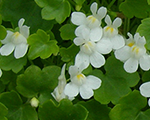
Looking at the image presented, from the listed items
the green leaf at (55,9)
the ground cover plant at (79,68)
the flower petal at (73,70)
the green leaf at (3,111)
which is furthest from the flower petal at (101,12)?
the green leaf at (3,111)

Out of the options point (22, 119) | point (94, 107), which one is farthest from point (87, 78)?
point (22, 119)

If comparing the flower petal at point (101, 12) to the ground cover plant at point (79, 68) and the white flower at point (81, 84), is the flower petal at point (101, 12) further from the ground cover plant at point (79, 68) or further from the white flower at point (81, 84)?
the white flower at point (81, 84)

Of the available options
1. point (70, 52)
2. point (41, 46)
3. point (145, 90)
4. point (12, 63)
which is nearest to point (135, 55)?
point (145, 90)

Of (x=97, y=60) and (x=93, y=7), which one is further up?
(x=93, y=7)

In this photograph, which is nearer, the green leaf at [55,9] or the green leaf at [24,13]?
the green leaf at [55,9]

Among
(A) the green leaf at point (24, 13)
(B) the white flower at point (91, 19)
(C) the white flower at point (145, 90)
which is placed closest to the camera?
(C) the white flower at point (145, 90)

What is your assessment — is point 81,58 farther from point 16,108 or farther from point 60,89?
point 16,108
